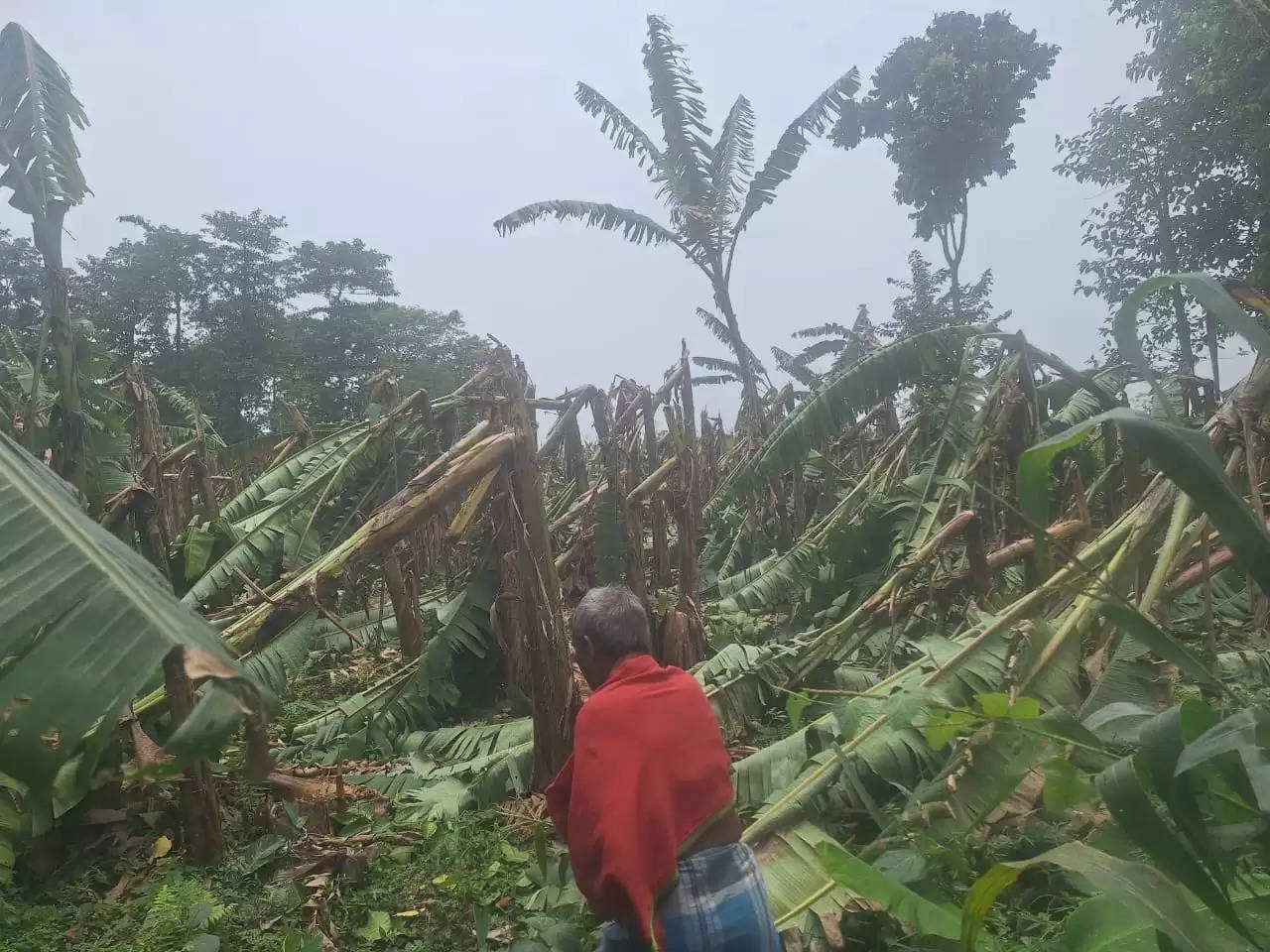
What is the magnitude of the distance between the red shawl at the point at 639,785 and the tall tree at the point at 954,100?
13503 mm

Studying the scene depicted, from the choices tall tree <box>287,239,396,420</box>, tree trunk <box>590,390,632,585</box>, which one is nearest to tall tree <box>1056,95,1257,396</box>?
tree trunk <box>590,390,632,585</box>

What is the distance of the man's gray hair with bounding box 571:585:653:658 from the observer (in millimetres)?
1942

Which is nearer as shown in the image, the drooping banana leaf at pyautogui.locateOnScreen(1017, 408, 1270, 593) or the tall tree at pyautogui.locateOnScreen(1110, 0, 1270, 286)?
the drooping banana leaf at pyautogui.locateOnScreen(1017, 408, 1270, 593)

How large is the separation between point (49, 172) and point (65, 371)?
0.91 metres

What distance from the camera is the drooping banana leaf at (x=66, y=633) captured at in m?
0.81

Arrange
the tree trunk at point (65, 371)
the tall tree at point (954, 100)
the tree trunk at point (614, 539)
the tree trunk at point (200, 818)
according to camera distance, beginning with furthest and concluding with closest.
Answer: the tall tree at point (954, 100), the tree trunk at point (614, 539), the tree trunk at point (65, 371), the tree trunk at point (200, 818)

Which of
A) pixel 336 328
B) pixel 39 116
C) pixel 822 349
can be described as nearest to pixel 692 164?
pixel 822 349

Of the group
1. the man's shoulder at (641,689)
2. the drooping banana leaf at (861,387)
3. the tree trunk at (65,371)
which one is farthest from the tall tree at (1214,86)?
the tree trunk at (65,371)

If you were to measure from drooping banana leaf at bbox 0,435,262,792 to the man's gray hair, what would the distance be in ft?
3.34

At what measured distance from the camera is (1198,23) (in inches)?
303

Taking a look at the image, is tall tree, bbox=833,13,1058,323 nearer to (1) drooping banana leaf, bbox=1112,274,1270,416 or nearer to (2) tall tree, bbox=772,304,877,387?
(2) tall tree, bbox=772,304,877,387

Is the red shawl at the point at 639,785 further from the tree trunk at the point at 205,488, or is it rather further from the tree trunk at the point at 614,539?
the tree trunk at the point at 205,488

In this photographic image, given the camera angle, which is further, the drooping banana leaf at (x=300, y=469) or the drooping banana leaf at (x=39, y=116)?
the drooping banana leaf at (x=300, y=469)

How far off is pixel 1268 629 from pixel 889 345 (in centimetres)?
219
